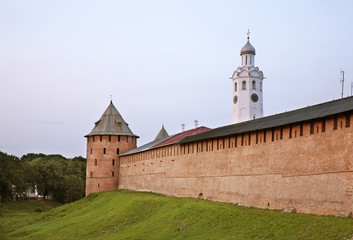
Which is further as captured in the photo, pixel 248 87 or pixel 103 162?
pixel 248 87

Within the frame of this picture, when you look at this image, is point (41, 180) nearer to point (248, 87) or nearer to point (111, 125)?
point (111, 125)

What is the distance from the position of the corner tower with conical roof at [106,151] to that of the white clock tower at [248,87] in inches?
605

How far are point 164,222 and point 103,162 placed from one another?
2411 centimetres

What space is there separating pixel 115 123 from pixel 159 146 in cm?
1259

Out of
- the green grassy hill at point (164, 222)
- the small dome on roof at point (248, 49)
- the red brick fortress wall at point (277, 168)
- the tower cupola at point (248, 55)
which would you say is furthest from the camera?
the tower cupola at point (248, 55)

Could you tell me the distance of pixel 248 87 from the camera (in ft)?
198

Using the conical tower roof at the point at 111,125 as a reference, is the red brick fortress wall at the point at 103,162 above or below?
below

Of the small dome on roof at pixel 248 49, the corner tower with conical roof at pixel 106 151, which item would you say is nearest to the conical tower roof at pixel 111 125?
the corner tower with conical roof at pixel 106 151

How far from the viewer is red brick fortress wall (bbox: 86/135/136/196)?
48.8 metres

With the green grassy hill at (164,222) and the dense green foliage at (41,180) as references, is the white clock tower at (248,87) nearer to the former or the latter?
the dense green foliage at (41,180)

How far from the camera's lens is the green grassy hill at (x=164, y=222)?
18.2 m

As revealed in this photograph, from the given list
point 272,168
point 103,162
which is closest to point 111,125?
point 103,162

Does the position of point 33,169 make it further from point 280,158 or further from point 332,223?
point 332,223

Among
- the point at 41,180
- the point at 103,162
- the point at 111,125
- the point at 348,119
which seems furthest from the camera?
the point at 41,180
